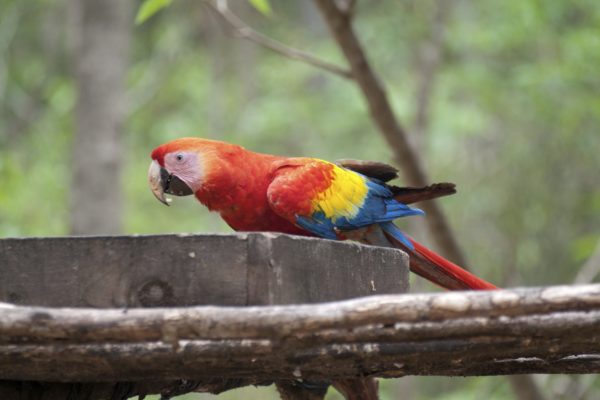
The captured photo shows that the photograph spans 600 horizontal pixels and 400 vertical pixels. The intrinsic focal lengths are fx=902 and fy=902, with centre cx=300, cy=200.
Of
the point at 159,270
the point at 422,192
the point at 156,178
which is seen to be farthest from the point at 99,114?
the point at 159,270

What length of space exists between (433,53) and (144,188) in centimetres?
378

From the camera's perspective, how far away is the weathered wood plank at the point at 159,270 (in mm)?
1290

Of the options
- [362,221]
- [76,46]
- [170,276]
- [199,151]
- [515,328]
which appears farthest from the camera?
[76,46]

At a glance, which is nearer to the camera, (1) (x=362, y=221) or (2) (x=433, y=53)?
(1) (x=362, y=221)

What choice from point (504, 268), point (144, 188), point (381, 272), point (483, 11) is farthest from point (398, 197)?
point (144, 188)

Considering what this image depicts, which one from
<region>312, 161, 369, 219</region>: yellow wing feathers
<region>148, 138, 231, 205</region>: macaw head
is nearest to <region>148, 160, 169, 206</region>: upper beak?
<region>148, 138, 231, 205</region>: macaw head

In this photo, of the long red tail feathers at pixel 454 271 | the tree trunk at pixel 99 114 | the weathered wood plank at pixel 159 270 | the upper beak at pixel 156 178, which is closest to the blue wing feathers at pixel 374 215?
the long red tail feathers at pixel 454 271

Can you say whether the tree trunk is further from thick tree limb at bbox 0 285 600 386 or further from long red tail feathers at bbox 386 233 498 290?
thick tree limb at bbox 0 285 600 386

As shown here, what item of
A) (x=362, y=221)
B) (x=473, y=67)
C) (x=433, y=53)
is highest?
(x=473, y=67)

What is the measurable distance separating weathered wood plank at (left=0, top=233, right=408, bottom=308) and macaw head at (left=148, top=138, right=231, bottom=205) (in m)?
0.94

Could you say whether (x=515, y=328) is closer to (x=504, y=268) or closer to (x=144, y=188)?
(x=504, y=268)

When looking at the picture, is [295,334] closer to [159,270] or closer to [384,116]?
[159,270]

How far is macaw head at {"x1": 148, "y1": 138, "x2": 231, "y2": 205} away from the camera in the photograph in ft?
7.42

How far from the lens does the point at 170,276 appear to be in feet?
4.29
